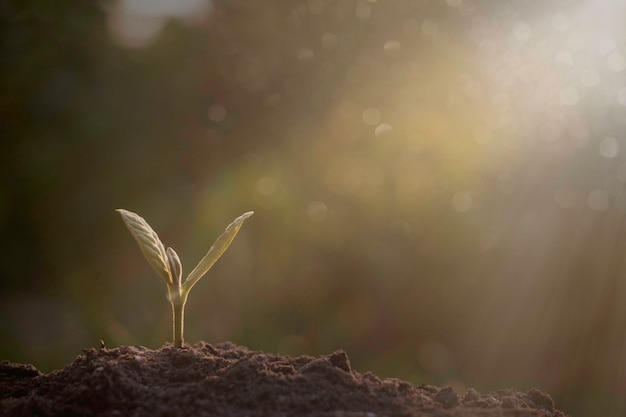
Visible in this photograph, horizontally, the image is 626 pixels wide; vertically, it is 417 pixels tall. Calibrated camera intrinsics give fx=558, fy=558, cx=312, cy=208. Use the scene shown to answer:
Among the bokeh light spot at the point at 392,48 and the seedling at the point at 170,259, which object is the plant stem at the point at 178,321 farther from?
the bokeh light spot at the point at 392,48

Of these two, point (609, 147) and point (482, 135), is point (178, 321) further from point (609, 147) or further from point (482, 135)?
point (609, 147)

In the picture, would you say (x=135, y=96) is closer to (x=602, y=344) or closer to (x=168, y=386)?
(x=168, y=386)

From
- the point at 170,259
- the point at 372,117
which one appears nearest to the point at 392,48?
the point at 372,117

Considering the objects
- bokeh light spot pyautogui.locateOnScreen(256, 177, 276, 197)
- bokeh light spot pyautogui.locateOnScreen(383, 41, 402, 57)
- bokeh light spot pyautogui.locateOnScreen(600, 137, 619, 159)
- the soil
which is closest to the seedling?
the soil

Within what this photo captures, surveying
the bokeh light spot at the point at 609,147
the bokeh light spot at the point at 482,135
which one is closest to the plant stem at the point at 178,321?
the bokeh light spot at the point at 482,135

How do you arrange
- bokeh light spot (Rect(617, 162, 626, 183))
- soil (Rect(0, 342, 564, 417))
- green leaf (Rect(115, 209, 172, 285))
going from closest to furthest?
soil (Rect(0, 342, 564, 417))
green leaf (Rect(115, 209, 172, 285))
bokeh light spot (Rect(617, 162, 626, 183))

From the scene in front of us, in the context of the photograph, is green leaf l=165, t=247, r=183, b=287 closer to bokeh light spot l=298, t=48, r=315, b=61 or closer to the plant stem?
the plant stem

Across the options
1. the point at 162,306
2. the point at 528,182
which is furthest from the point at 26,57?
the point at 528,182
